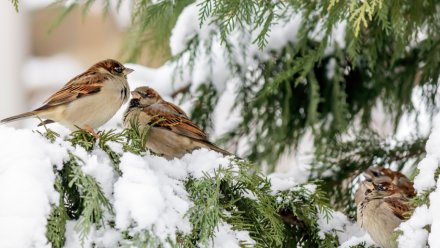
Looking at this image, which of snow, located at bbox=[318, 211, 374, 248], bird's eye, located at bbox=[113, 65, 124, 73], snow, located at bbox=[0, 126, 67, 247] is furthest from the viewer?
bird's eye, located at bbox=[113, 65, 124, 73]

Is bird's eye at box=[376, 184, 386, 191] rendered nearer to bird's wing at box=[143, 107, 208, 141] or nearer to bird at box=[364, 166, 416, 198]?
bird at box=[364, 166, 416, 198]

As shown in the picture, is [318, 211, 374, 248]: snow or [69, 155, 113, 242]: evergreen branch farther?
[318, 211, 374, 248]: snow

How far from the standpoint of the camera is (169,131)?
2574 millimetres

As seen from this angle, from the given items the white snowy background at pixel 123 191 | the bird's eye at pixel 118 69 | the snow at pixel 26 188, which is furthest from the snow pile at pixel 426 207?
the bird's eye at pixel 118 69

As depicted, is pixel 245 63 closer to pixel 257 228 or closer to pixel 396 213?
pixel 396 213

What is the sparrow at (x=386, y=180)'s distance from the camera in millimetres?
2523

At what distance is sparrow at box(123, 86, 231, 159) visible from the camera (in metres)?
2.58

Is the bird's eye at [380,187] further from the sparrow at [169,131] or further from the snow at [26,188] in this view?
the snow at [26,188]

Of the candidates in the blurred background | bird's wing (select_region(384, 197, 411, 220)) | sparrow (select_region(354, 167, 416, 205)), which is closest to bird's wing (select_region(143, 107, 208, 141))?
sparrow (select_region(354, 167, 416, 205))

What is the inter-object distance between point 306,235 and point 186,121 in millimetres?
692

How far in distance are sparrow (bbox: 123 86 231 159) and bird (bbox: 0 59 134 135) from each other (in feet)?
0.26

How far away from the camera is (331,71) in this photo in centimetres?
294

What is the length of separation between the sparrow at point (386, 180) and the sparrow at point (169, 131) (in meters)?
0.47

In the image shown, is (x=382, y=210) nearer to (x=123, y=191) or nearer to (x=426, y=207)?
(x=426, y=207)
